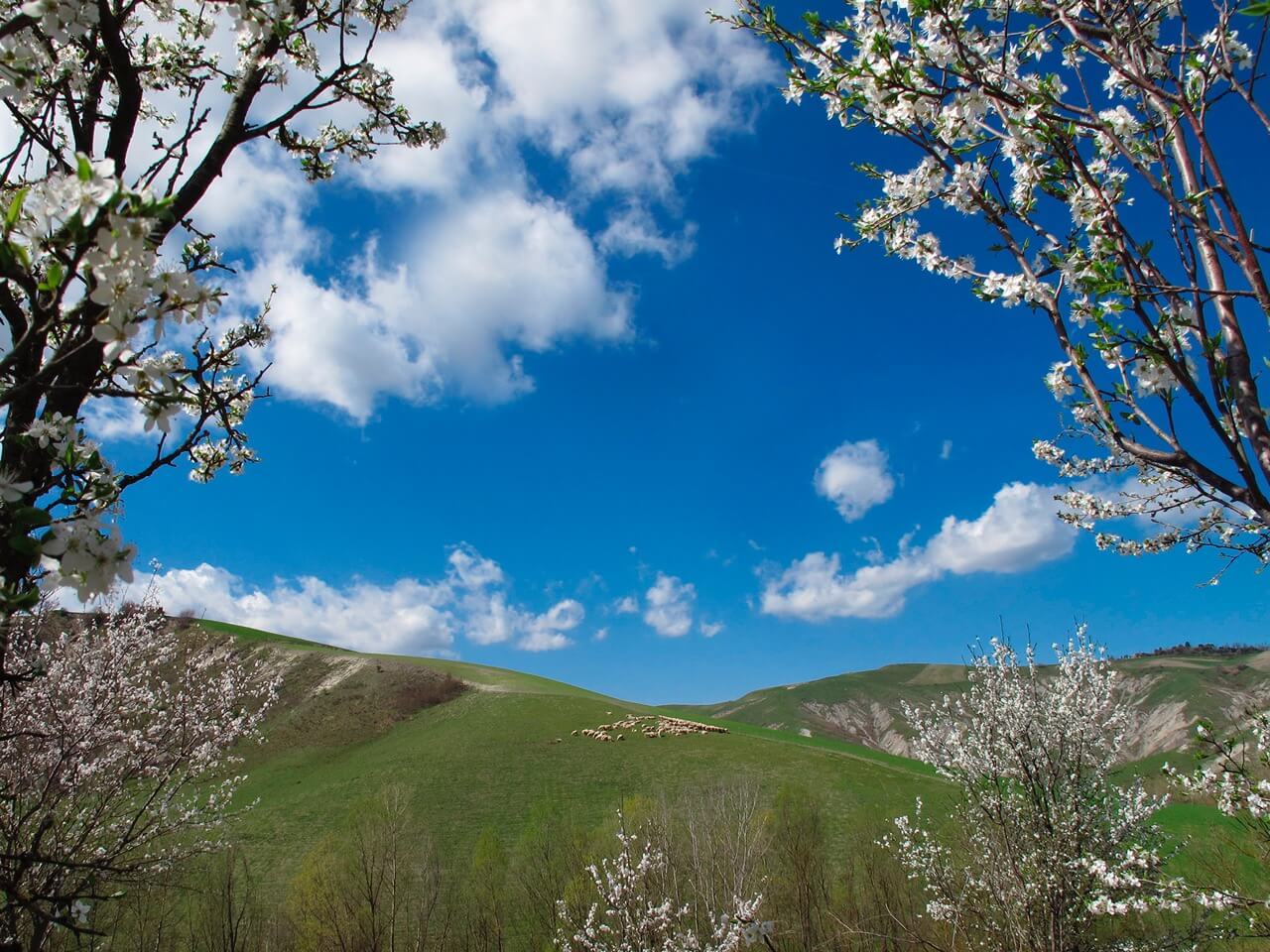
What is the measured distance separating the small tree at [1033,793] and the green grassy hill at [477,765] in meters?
18.8

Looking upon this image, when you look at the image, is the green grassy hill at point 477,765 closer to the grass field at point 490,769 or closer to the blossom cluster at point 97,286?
the grass field at point 490,769

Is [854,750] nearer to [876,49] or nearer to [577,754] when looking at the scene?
[577,754]

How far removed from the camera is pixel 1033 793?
12695 millimetres

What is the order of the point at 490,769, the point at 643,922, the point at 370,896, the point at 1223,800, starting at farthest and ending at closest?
the point at 490,769
the point at 370,896
the point at 643,922
the point at 1223,800

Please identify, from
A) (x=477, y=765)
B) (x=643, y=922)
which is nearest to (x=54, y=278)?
(x=643, y=922)

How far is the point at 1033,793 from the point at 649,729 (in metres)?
33.7

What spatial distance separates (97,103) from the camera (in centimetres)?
395

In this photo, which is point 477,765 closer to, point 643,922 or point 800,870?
point 800,870

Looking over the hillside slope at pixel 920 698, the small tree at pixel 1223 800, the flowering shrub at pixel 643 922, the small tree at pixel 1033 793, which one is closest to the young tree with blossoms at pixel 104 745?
the flowering shrub at pixel 643 922

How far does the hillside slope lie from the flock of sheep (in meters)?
85.0

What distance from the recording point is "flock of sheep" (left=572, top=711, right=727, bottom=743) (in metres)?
42.5

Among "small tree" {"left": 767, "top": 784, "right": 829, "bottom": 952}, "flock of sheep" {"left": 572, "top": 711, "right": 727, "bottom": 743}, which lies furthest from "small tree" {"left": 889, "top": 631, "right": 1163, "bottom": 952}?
"flock of sheep" {"left": 572, "top": 711, "right": 727, "bottom": 743}

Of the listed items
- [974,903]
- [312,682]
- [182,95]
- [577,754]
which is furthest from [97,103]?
[312,682]

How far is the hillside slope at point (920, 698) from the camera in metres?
121
